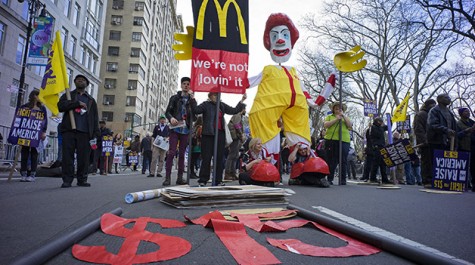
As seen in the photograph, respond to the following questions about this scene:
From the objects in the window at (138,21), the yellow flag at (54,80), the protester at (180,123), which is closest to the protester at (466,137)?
the protester at (180,123)

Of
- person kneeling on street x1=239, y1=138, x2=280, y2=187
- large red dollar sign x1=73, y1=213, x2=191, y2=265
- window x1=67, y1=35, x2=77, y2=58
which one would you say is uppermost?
window x1=67, y1=35, x2=77, y2=58

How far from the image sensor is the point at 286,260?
165 cm

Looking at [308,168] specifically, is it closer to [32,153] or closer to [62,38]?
[32,153]

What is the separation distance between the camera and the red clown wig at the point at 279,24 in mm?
6566

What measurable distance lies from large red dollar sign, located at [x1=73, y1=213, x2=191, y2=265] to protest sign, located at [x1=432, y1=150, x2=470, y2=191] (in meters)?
5.96

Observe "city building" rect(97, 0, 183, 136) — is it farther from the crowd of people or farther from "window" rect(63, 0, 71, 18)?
the crowd of people

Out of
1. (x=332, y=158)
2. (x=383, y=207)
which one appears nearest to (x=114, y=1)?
(x=332, y=158)

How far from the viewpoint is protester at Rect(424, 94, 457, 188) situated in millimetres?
6859

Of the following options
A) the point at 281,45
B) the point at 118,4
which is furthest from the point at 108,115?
the point at 281,45

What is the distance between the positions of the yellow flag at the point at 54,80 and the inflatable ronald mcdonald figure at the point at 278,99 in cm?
350

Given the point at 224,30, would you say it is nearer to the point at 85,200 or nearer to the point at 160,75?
the point at 85,200

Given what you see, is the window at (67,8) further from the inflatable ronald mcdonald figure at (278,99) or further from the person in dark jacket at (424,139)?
the person in dark jacket at (424,139)

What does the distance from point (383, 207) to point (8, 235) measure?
11.1 ft

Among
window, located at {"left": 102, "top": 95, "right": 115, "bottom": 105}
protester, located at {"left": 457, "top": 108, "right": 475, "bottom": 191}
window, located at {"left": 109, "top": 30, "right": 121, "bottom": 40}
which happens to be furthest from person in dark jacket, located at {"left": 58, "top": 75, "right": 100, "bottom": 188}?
window, located at {"left": 109, "top": 30, "right": 121, "bottom": 40}
